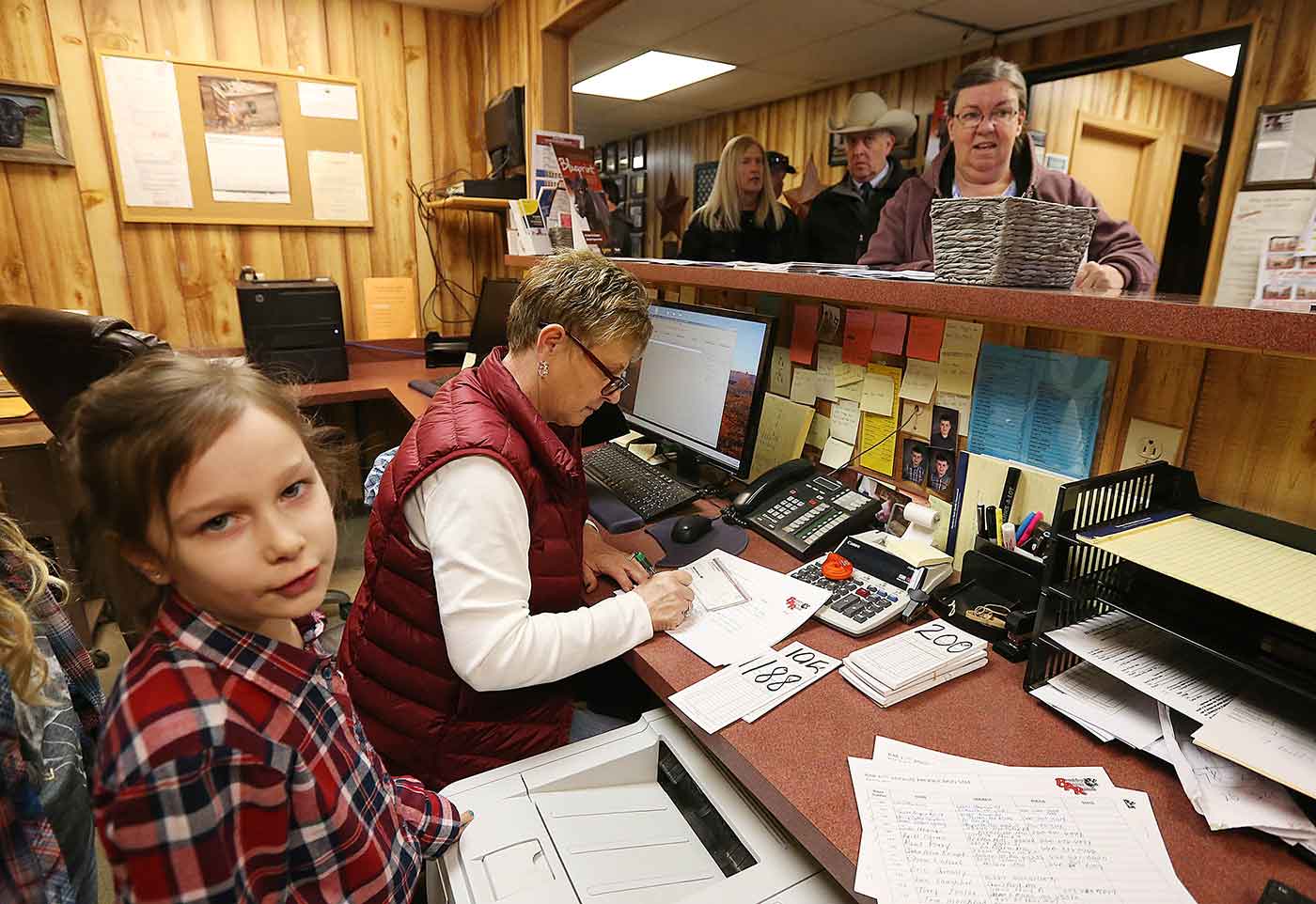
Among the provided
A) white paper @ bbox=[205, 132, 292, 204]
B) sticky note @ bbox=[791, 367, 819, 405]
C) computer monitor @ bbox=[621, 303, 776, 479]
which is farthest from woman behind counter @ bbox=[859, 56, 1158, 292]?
white paper @ bbox=[205, 132, 292, 204]

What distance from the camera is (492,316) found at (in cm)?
272

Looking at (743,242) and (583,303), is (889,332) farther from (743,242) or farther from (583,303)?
(743,242)

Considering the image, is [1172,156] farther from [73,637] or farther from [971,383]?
[73,637]

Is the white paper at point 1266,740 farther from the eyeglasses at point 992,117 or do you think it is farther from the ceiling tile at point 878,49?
the ceiling tile at point 878,49

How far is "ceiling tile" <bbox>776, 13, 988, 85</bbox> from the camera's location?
3918mm

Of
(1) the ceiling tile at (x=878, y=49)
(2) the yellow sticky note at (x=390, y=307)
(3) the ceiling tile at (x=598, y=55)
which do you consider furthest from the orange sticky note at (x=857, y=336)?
(3) the ceiling tile at (x=598, y=55)

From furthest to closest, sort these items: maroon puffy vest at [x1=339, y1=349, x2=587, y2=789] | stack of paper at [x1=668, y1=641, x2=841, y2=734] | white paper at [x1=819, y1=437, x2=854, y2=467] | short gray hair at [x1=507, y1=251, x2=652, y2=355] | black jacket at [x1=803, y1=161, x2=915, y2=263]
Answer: black jacket at [x1=803, y1=161, x2=915, y2=263]
white paper at [x1=819, y1=437, x2=854, y2=467]
short gray hair at [x1=507, y1=251, x2=652, y2=355]
maroon puffy vest at [x1=339, y1=349, x2=587, y2=789]
stack of paper at [x1=668, y1=641, x2=841, y2=734]

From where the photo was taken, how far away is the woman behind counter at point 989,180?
151 cm

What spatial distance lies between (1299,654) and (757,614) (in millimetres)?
655

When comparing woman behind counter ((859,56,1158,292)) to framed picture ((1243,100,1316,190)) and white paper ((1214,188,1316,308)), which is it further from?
framed picture ((1243,100,1316,190))

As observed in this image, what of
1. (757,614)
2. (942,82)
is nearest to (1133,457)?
(757,614)

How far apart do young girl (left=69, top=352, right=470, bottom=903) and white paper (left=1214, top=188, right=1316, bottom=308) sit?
3391 millimetres

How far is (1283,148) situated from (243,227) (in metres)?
4.25

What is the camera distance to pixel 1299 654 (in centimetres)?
75
